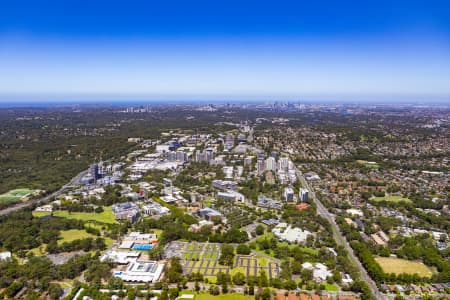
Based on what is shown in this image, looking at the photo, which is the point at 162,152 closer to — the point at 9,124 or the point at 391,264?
the point at 391,264

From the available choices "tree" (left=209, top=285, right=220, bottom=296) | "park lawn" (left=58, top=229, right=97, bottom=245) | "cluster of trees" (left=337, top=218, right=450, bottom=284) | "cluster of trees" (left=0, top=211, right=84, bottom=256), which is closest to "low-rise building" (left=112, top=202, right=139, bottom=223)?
"cluster of trees" (left=0, top=211, right=84, bottom=256)

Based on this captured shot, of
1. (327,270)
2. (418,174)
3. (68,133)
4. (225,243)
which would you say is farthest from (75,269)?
(68,133)

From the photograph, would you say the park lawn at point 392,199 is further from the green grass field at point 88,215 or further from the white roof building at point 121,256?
the green grass field at point 88,215

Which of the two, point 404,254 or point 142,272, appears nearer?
point 142,272

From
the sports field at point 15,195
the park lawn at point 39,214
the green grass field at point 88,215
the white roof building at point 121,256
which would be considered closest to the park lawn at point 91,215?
the green grass field at point 88,215

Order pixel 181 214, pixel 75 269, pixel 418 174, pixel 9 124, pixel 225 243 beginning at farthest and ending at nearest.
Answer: pixel 9 124
pixel 418 174
pixel 181 214
pixel 225 243
pixel 75 269

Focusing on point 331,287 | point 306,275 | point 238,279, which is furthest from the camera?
point 306,275

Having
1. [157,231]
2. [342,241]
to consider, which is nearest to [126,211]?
[157,231]

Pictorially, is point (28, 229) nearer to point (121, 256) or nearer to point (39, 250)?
point (39, 250)
